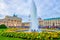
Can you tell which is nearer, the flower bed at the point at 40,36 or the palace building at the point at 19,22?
the flower bed at the point at 40,36

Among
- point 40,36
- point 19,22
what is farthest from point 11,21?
point 40,36

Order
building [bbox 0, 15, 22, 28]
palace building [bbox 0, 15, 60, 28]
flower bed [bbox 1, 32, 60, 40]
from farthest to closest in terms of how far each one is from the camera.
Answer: building [bbox 0, 15, 22, 28]
palace building [bbox 0, 15, 60, 28]
flower bed [bbox 1, 32, 60, 40]

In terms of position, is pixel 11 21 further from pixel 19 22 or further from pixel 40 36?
pixel 40 36

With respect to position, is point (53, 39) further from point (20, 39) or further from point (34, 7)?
point (34, 7)

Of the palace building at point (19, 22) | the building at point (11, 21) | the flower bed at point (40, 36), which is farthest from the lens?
the building at point (11, 21)

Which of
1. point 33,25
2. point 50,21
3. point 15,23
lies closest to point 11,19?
point 15,23

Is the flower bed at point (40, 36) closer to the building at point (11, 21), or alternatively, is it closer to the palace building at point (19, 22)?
the palace building at point (19, 22)

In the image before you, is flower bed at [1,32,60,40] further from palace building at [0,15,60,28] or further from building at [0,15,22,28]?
building at [0,15,22,28]

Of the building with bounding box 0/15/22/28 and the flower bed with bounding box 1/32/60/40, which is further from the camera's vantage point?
the building with bounding box 0/15/22/28

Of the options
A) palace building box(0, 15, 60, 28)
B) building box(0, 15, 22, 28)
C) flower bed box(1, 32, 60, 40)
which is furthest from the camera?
building box(0, 15, 22, 28)

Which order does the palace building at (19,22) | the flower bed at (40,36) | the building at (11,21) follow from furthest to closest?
1. the building at (11,21)
2. the palace building at (19,22)
3. the flower bed at (40,36)

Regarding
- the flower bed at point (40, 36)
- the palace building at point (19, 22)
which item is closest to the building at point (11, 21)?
the palace building at point (19, 22)

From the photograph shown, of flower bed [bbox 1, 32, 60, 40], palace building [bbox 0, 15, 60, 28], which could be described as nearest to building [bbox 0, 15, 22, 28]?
palace building [bbox 0, 15, 60, 28]

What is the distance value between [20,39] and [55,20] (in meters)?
36.1
